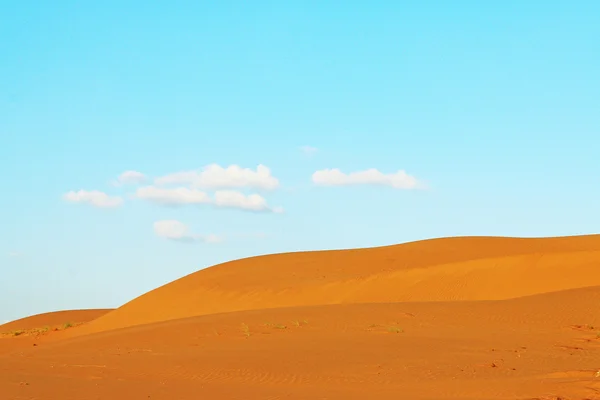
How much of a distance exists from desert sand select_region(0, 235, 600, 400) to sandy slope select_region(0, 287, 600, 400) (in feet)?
0.12

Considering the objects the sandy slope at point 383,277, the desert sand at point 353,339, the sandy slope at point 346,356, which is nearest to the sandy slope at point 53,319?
the sandy slope at point 383,277

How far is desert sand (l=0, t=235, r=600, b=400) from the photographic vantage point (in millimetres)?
11875

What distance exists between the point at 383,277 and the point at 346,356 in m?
14.3

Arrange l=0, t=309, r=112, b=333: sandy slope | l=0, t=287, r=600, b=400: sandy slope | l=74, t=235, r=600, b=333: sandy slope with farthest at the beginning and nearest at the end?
l=0, t=309, r=112, b=333: sandy slope < l=74, t=235, r=600, b=333: sandy slope < l=0, t=287, r=600, b=400: sandy slope

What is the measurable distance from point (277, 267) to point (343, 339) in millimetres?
20423

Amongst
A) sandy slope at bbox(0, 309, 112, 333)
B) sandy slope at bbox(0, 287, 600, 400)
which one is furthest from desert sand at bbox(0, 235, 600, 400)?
sandy slope at bbox(0, 309, 112, 333)

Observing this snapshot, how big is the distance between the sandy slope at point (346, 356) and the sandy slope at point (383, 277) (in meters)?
3.75

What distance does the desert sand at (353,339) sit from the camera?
1188 centimetres

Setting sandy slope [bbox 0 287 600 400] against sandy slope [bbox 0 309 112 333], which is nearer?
sandy slope [bbox 0 287 600 400]

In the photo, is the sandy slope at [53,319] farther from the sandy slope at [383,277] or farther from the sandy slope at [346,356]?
the sandy slope at [346,356]

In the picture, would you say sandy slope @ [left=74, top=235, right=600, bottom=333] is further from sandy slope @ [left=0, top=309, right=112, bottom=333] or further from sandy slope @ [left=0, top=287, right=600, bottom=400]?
sandy slope @ [left=0, top=309, right=112, bottom=333]

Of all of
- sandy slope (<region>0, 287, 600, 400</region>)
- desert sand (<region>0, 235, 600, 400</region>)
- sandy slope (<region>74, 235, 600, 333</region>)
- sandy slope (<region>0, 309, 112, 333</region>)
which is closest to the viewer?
sandy slope (<region>0, 287, 600, 400</region>)

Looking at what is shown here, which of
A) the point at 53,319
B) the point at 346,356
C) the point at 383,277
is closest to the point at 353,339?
the point at 346,356

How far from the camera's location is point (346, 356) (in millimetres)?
14812
